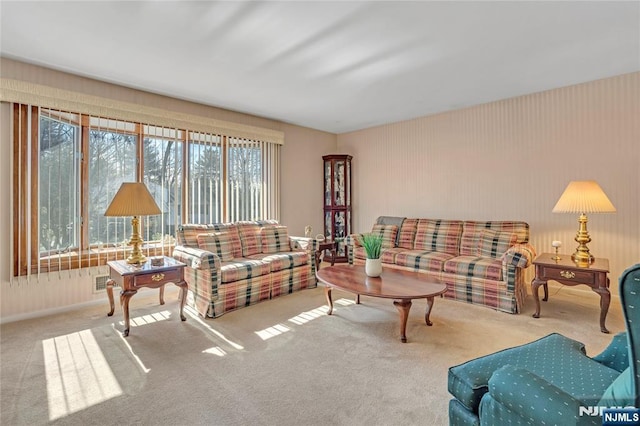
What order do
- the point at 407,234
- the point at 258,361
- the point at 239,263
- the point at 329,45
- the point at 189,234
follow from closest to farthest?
the point at 258,361 < the point at 329,45 < the point at 239,263 < the point at 189,234 < the point at 407,234

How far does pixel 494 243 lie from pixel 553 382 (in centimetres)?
299

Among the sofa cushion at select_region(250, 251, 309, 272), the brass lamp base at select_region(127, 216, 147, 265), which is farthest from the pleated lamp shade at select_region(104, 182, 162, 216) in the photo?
the sofa cushion at select_region(250, 251, 309, 272)

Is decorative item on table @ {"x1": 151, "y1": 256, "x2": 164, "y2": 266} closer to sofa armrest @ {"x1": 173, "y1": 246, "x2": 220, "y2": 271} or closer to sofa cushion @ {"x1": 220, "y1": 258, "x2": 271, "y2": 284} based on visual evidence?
sofa armrest @ {"x1": 173, "y1": 246, "x2": 220, "y2": 271}

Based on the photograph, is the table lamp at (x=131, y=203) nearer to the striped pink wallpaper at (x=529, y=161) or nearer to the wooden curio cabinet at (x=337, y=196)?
the wooden curio cabinet at (x=337, y=196)

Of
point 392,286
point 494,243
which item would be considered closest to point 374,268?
point 392,286

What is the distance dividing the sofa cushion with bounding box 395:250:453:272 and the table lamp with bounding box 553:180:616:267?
134 cm

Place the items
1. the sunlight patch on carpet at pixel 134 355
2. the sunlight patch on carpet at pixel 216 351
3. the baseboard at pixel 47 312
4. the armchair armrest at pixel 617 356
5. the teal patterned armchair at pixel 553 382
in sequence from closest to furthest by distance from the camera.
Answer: the teal patterned armchair at pixel 553 382 → the armchair armrest at pixel 617 356 → the sunlight patch on carpet at pixel 134 355 → the sunlight patch on carpet at pixel 216 351 → the baseboard at pixel 47 312

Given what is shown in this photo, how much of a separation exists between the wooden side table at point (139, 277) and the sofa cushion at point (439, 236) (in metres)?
3.29

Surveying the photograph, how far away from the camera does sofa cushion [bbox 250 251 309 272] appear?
387 centimetres

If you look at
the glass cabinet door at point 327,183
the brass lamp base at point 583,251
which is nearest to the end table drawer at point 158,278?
the glass cabinet door at point 327,183

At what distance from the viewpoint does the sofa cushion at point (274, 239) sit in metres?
4.39

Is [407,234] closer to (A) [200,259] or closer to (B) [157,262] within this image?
(A) [200,259]

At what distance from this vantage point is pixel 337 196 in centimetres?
619

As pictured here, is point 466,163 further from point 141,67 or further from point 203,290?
point 141,67
